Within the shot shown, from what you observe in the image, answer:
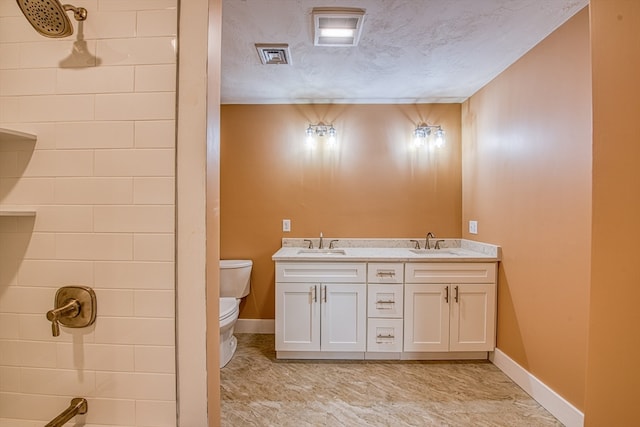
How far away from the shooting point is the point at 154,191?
32.7 inches

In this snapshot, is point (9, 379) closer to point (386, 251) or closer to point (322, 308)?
point (322, 308)

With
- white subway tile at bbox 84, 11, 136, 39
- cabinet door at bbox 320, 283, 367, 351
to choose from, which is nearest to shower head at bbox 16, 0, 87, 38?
white subway tile at bbox 84, 11, 136, 39

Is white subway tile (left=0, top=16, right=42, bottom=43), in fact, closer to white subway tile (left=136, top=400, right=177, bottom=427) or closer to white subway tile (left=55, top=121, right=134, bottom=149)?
white subway tile (left=55, top=121, right=134, bottom=149)

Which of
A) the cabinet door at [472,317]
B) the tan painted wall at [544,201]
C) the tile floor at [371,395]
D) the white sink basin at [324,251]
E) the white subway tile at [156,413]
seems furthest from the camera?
the white sink basin at [324,251]

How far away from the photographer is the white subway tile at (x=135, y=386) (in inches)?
32.6

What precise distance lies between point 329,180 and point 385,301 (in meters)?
1.23

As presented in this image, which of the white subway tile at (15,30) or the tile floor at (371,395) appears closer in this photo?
the white subway tile at (15,30)

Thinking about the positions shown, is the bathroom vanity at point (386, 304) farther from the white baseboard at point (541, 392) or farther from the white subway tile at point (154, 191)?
the white subway tile at point (154, 191)

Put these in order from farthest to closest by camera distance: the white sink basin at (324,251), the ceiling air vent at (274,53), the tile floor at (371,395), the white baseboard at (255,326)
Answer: the white baseboard at (255,326), the white sink basin at (324,251), the ceiling air vent at (274,53), the tile floor at (371,395)

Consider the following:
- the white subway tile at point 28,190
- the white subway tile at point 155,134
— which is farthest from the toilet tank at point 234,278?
the white subway tile at point 155,134

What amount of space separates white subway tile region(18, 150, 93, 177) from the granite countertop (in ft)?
4.89

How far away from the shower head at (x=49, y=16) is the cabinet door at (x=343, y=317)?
194 centimetres

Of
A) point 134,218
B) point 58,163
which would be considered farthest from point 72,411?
point 58,163

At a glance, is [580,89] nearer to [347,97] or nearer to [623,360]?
[623,360]
